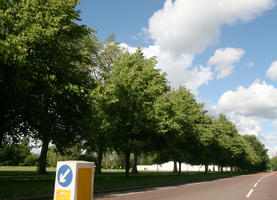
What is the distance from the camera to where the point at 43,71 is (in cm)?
1406

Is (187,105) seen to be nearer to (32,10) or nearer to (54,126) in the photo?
(54,126)

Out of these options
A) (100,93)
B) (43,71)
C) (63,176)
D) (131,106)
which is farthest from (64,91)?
(63,176)

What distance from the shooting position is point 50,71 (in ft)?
48.4


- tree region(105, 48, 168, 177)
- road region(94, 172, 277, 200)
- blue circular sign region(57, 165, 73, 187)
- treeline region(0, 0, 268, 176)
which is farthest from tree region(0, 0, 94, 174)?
blue circular sign region(57, 165, 73, 187)

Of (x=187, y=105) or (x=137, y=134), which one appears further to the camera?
(x=187, y=105)

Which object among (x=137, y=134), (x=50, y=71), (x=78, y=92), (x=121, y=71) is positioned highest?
(x=121, y=71)

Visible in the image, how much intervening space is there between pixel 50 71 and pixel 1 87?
272 centimetres

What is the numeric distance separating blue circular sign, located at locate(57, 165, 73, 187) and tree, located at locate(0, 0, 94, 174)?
8917mm

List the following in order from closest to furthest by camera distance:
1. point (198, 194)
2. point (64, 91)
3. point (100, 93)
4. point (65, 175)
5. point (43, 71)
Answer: point (65, 175), point (198, 194), point (43, 71), point (64, 91), point (100, 93)

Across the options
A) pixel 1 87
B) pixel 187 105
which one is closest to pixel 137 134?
pixel 1 87

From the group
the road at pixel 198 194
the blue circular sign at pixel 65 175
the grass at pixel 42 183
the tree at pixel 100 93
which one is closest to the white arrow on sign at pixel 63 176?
the blue circular sign at pixel 65 175

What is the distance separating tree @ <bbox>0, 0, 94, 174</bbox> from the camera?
491 inches

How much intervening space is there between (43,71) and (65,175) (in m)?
11.2

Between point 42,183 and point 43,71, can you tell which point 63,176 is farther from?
point 42,183
